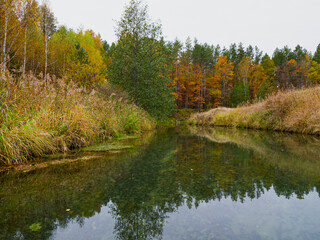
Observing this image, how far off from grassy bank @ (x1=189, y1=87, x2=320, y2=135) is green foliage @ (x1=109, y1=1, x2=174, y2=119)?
222 inches

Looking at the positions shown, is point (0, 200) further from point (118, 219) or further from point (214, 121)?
point (214, 121)

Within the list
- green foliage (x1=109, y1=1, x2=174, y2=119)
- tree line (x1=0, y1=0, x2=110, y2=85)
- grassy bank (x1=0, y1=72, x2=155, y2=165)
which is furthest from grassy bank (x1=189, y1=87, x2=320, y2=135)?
tree line (x1=0, y1=0, x2=110, y2=85)

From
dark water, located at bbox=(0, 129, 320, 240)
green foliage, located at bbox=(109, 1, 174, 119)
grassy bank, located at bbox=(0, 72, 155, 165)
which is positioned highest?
green foliage, located at bbox=(109, 1, 174, 119)

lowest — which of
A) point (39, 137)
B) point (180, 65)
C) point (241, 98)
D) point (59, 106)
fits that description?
point (39, 137)

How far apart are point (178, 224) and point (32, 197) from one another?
1.74 m

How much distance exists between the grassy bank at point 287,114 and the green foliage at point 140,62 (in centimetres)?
564

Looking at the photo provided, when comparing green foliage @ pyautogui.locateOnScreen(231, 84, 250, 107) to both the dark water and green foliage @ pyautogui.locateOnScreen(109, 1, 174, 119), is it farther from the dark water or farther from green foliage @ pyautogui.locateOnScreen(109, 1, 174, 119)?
the dark water

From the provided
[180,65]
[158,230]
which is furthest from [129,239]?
[180,65]

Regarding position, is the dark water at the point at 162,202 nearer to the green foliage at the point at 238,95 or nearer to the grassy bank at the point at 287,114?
the grassy bank at the point at 287,114

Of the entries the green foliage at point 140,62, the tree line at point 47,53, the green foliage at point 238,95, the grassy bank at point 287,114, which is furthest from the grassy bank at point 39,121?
the green foliage at point 238,95

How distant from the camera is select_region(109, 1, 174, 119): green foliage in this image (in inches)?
543

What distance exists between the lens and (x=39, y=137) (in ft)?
13.0

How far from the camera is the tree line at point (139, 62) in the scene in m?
13.7

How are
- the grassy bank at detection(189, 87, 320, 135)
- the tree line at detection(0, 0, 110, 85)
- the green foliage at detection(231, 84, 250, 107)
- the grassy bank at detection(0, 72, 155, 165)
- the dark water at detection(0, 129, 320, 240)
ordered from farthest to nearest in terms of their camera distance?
the green foliage at detection(231, 84, 250, 107) < the tree line at detection(0, 0, 110, 85) < the grassy bank at detection(189, 87, 320, 135) < the grassy bank at detection(0, 72, 155, 165) < the dark water at detection(0, 129, 320, 240)
